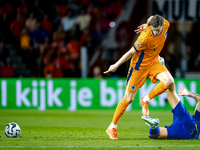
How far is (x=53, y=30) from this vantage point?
17.2 metres

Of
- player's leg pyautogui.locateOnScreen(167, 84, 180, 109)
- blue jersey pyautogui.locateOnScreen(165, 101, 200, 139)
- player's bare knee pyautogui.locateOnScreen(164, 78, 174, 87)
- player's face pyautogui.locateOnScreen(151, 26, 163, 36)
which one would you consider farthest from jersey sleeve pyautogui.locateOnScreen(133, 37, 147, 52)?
blue jersey pyautogui.locateOnScreen(165, 101, 200, 139)

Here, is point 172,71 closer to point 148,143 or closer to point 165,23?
point 165,23

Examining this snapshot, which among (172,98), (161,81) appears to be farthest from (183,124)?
(161,81)

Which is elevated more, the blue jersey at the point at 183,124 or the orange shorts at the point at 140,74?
the orange shorts at the point at 140,74

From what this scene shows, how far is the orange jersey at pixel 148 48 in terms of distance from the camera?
6734mm

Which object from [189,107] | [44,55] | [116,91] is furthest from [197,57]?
[44,55]

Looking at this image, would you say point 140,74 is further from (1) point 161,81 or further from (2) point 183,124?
(2) point 183,124

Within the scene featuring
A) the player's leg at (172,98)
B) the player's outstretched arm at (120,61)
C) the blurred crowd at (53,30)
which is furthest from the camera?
the blurred crowd at (53,30)

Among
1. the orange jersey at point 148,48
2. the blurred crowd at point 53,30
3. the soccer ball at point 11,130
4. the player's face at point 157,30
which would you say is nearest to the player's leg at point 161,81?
the orange jersey at point 148,48

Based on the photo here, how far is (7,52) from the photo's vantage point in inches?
631

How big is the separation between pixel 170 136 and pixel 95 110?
7533 mm

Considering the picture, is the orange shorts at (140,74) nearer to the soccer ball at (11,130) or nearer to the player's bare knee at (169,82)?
the player's bare knee at (169,82)

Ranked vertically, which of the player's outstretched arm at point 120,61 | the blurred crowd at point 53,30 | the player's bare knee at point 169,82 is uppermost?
the blurred crowd at point 53,30

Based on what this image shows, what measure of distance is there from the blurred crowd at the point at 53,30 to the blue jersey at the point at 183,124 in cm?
880
